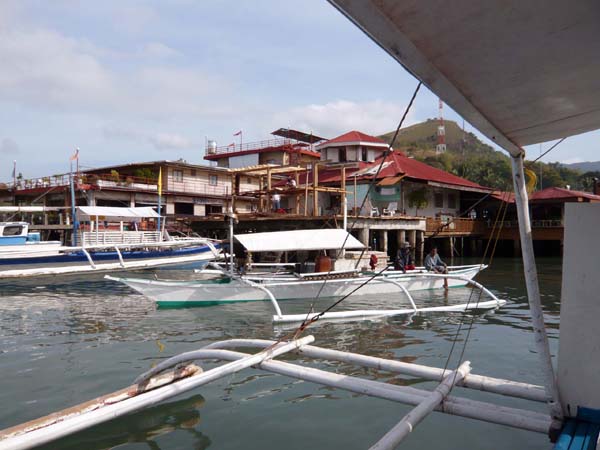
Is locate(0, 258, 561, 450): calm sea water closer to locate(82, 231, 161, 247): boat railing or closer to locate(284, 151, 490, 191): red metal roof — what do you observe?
locate(82, 231, 161, 247): boat railing

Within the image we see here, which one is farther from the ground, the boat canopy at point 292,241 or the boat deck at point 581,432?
the boat canopy at point 292,241

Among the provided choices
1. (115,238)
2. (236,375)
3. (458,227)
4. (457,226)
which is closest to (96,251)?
(115,238)

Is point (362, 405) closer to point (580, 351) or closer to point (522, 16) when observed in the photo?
point (580, 351)

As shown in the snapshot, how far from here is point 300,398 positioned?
259 inches

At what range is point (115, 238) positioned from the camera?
80.4ft

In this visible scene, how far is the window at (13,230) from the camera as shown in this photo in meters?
23.8

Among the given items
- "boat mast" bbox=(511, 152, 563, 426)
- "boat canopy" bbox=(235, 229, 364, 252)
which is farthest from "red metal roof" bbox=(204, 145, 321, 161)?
"boat mast" bbox=(511, 152, 563, 426)

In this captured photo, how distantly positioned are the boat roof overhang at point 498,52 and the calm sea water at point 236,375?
12.7ft

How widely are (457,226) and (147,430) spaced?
31.4m

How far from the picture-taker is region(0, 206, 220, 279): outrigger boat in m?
21.7

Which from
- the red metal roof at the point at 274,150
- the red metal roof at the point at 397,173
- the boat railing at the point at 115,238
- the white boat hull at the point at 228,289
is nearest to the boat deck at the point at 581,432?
the white boat hull at the point at 228,289

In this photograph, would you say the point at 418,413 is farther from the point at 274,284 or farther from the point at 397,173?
the point at 397,173

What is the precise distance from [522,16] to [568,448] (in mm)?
2901

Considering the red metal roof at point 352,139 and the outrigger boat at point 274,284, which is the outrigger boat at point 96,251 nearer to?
the outrigger boat at point 274,284
